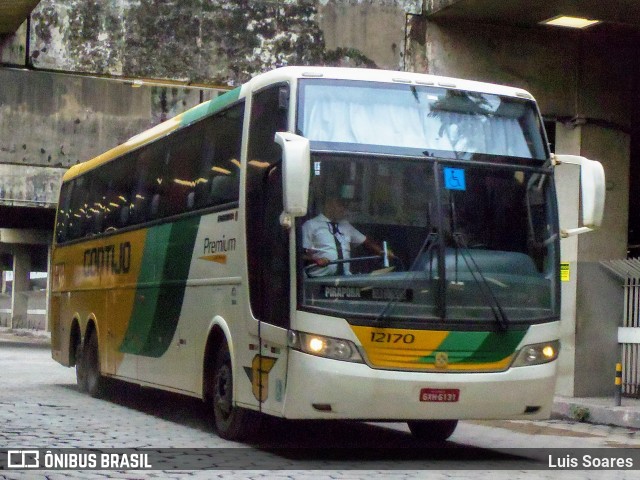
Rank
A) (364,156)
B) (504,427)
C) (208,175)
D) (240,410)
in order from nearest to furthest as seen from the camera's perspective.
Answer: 1. (364,156)
2. (240,410)
3. (208,175)
4. (504,427)

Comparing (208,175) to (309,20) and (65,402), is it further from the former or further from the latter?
(309,20)

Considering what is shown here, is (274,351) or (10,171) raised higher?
(10,171)

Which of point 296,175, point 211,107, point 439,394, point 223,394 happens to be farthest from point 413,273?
point 211,107

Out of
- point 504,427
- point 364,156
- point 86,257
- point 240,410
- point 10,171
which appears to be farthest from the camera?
point 10,171

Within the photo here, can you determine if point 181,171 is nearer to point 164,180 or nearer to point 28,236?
point 164,180

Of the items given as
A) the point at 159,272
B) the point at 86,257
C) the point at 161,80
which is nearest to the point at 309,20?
the point at 161,80

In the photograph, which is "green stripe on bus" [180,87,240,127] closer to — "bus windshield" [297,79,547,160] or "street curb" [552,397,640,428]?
"bus windshield" [297,79,547,160]

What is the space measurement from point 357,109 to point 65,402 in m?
6.76

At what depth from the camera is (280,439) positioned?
12.0 meters

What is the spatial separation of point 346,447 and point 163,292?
3.25m

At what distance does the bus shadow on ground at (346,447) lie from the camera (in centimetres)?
1008

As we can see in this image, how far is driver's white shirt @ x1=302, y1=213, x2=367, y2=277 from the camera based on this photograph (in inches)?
389

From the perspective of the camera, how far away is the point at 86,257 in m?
17.7

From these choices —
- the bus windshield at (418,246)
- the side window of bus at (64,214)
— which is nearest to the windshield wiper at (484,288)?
the bus windshield at (418,246)
